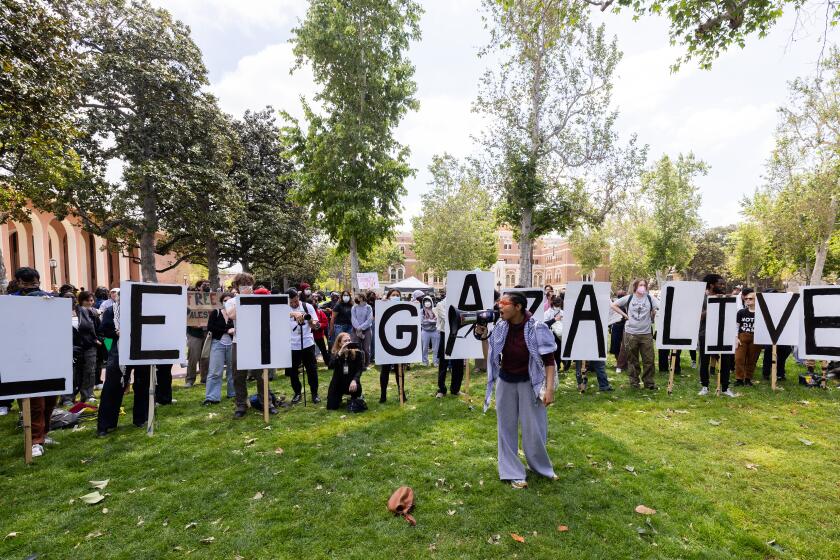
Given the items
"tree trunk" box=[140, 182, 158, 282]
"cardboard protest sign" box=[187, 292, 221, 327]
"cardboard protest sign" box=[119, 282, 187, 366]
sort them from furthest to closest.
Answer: "tree trunk" box=[140, 182, 158, 282] → "cardboard protest sign" box=[187, 292, 221, 327] → "cardboard protest sign" box=[119, 282, 187, 366]

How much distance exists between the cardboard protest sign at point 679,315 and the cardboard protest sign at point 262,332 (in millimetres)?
7440

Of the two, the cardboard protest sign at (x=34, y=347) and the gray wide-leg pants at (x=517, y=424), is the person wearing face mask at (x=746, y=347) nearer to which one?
the gray wide-leg pants at (x=517, y=424)

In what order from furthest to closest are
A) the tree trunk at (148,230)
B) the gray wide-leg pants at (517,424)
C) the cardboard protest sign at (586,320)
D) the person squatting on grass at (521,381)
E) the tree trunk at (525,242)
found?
the tree trunk at (525,242) → the tree trunk at (148,230) → the cardboard protest sign at (586,320) → the gray wide-leg pants at (517,424) → the person squatting on grass at (521,381)

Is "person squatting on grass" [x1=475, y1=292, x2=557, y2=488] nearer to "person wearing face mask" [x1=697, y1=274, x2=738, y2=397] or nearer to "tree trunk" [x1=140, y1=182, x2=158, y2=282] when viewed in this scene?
"person wearing face mask" [x1=697, y1=274, x2=738, y2=397]

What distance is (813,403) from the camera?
26.0 feet

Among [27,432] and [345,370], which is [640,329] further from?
[27,432]

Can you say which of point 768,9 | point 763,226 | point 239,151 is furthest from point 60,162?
point 763,226

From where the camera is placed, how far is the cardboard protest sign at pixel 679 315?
8375mm

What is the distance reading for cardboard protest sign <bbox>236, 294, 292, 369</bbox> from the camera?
686 cm

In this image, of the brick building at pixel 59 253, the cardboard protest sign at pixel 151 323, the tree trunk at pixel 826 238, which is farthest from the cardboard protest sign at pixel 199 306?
the tree trunk at pixel 826 238

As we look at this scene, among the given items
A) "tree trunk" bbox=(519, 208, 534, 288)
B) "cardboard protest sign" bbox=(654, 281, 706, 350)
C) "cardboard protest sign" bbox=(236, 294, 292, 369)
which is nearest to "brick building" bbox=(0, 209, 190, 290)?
"cardboard protest sign" bbox=(236, 294, 292, 369)

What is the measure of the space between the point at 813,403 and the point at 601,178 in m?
15.7

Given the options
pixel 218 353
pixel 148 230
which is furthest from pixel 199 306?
pixel 148 230

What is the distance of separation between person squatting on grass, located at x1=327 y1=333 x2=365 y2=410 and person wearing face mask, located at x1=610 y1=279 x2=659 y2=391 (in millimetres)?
5696
